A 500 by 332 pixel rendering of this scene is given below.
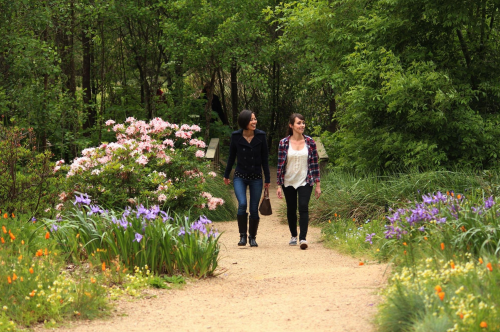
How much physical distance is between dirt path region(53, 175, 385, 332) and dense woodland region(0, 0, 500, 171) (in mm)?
4073

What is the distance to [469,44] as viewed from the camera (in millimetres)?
11406

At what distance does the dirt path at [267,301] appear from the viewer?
4602 millimetres

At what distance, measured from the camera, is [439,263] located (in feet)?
16.2

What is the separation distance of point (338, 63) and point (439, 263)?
348 inches

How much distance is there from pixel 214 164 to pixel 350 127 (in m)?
2.85

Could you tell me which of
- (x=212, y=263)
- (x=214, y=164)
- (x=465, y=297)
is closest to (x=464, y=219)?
(x=465, y=297)

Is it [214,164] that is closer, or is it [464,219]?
[464,219]

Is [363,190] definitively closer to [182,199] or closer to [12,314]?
[182,199]

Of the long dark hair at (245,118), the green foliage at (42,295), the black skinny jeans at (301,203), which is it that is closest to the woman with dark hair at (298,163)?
the black skinny jeans at (301,203)

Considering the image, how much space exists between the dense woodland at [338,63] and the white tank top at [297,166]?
294 centimetres

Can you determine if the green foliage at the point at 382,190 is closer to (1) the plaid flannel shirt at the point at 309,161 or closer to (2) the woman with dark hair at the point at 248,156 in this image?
(1) the plaid flannel shirt at the point at 309,161

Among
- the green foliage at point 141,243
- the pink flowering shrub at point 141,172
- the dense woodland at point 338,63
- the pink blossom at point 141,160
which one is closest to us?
the green foliage at point 141,243

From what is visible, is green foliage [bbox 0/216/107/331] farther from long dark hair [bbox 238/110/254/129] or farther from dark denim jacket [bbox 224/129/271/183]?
long dark hair [bbox 238/110/254/129]

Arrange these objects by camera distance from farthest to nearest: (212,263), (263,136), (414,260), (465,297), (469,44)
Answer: (469,44), (263,136), (212,263), (414,260), (465,297)
